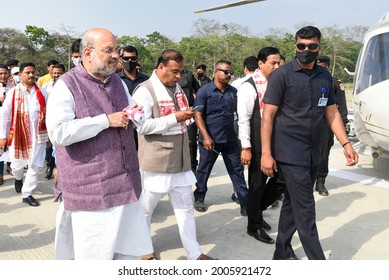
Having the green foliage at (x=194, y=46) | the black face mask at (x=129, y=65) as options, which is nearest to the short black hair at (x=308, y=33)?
the black face mask at (x=129, y=65)

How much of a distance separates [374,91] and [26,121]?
4775mm

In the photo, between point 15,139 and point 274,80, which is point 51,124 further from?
point 15,139

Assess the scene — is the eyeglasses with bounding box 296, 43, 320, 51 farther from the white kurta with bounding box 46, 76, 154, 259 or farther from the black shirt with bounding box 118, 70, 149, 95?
the black shirt with bounding box 118, 70, 149, 95

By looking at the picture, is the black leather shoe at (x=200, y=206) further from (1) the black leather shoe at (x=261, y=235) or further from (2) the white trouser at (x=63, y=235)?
(2) the white trouser at (x=63, y=235)

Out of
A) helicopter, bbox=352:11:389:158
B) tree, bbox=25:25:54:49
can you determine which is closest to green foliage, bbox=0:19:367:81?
tree, bbox=25:25:54:49

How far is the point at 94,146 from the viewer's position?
2.14 metres

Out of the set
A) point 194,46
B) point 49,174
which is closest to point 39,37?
point 194,46

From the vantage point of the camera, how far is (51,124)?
6.74 feet

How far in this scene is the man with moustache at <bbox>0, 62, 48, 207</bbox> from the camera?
4.85 meters

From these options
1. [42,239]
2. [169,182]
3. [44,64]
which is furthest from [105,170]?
[44,64]

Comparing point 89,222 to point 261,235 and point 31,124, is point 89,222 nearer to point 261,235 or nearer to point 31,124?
point 261,235

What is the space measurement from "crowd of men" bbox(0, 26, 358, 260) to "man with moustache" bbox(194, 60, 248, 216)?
0.01 m

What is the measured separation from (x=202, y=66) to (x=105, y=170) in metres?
6.57

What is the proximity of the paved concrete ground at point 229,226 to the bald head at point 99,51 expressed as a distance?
1.87 m
